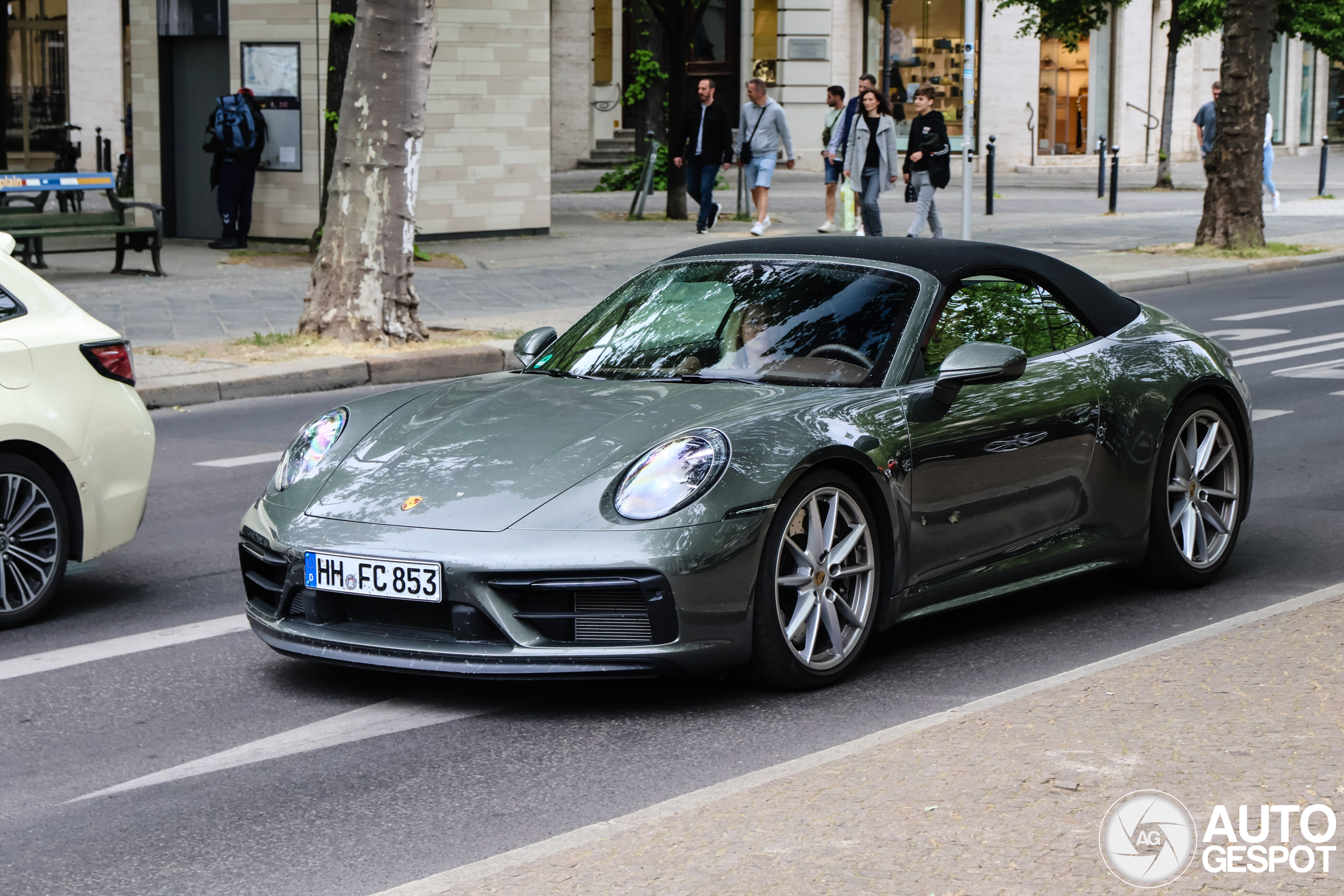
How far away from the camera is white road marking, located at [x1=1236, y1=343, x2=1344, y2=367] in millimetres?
13180

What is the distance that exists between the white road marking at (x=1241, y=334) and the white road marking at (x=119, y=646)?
399 inches

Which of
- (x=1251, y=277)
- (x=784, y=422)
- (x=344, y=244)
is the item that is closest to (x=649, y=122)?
(x=1251, y=277)

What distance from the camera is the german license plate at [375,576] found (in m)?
4.90

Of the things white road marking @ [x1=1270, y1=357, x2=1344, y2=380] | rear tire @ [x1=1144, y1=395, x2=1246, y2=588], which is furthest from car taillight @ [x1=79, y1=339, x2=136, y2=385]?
white road marking @ [x1=1270, y1=357, x2=1344, y2=380]

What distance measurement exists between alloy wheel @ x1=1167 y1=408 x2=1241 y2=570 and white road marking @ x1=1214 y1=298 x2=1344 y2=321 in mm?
9785

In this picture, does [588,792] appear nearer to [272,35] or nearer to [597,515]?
[597,515]

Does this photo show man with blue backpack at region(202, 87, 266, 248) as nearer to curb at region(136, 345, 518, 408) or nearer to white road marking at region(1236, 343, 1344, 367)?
curb at region(136, 345, 518, 408)

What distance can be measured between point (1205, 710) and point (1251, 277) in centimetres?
1682

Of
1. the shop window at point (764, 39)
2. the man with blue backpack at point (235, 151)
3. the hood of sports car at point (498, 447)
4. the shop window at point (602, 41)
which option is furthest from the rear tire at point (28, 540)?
the shop window at point (764, 39)

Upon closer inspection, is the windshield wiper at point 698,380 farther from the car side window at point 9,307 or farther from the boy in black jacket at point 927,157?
the boy in black jacket at point 927,157

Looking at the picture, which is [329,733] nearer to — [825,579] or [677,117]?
[825,579]

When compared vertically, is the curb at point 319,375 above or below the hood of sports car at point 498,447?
below

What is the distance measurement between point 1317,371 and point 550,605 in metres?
9.12
